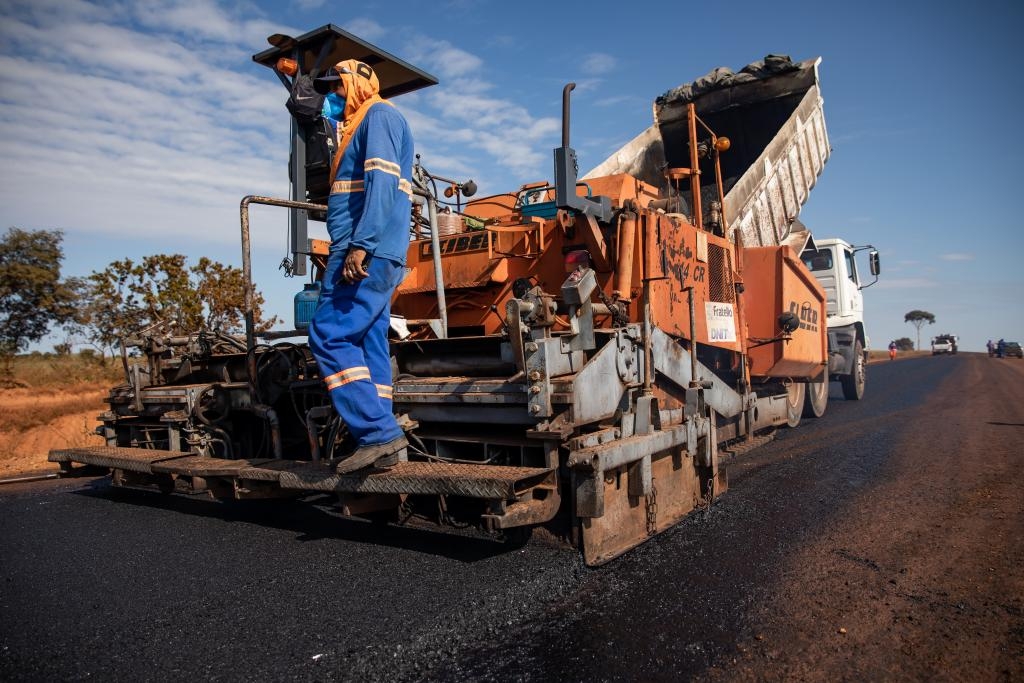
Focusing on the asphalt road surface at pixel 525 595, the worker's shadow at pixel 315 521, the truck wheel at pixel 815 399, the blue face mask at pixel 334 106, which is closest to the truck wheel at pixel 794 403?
the truck wheel at pixel 815 399

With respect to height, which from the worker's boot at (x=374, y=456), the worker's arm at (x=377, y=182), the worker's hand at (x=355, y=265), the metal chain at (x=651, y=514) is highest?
the worker's arm at (x=377, y=182)

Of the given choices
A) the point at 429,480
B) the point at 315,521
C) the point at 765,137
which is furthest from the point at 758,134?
the point at 429,480

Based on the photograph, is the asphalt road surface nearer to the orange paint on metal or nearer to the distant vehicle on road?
the orange paint on metal

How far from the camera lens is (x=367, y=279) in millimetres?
3207

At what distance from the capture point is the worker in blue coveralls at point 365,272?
10.4ft

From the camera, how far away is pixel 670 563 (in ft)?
11.2

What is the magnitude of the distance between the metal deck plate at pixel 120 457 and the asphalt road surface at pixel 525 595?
0.37 m

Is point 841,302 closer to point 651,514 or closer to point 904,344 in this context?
point 651,514

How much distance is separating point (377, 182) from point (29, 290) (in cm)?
2153

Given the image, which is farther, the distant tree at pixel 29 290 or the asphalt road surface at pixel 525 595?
the distant tree at pixel 29 290

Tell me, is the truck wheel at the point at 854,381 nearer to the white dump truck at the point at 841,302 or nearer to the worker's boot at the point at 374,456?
the white dump truck at the point at 841,302

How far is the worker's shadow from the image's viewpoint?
3.62 m

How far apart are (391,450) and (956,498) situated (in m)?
3.78

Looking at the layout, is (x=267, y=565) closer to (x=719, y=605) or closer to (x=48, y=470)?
(x=719, y=605)
